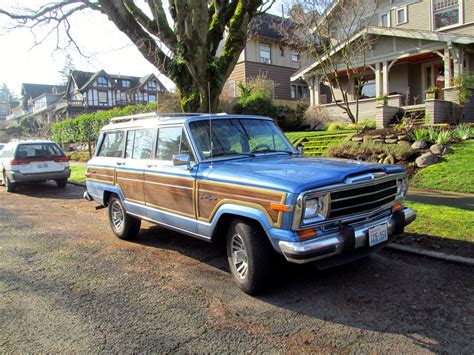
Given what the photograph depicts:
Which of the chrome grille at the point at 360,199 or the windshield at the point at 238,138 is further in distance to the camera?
the windshield at the point at 238,138

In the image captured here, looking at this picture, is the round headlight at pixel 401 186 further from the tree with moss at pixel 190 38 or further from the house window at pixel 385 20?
the house window at pixel 385 20

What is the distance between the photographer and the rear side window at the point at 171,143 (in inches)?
199

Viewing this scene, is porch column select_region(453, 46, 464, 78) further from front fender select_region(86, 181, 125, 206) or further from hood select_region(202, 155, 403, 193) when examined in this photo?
front fender select_region(86, 181, 125, 206)

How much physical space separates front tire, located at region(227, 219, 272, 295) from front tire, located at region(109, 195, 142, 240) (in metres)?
2.60

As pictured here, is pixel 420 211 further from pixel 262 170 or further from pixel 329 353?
pixel 329 353

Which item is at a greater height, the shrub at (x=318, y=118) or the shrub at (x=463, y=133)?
the shrub at (x=318, y=118)

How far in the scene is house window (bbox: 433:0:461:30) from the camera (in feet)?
63.5

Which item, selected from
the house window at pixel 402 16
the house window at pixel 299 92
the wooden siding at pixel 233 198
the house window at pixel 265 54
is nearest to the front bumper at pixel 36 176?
the wooden siding at pixel 233 198

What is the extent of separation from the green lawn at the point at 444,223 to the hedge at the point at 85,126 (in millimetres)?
18754

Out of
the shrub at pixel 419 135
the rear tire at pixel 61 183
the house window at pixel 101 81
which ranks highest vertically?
the house window at pixel 101 81

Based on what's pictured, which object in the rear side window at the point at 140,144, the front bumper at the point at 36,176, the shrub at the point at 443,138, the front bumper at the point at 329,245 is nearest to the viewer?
the front bumper at the point at 329,245

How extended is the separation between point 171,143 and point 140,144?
2.98 ft

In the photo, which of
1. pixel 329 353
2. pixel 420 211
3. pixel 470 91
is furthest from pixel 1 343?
pixel 470 91

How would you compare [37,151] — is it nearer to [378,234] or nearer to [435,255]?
[378,234]
